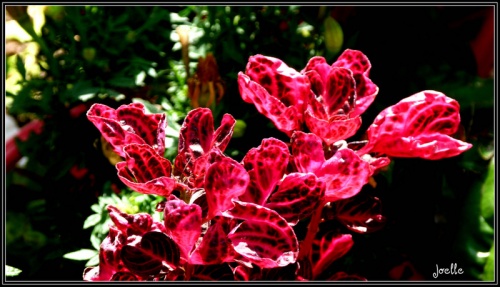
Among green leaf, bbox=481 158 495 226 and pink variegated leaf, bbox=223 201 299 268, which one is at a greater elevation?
pink variegated leaf, bbox=223 201 299 268

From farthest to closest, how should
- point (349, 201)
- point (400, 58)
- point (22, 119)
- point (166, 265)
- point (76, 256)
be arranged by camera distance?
1. point (22, 119)
2. point (400, 58)
3. point (76, 256)
4. point (349, 201)
5. point (166, 265)

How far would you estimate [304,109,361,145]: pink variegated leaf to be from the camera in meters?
0.54

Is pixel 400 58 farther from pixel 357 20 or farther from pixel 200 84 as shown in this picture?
pixel 200 84

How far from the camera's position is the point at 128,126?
0.53 m

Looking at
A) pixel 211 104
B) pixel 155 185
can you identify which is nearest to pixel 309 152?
pixel 155 185

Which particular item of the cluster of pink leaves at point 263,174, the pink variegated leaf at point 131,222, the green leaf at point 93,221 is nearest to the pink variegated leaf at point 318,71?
the cluster of pink leaves at point 263,174

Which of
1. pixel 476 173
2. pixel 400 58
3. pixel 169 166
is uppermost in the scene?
pixel 169 166

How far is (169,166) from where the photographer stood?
0.53 metres

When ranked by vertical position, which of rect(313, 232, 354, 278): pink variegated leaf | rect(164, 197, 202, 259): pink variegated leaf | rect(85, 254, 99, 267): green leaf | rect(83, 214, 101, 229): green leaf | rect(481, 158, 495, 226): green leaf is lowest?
rect(481, 158, 495, 226): green leaf

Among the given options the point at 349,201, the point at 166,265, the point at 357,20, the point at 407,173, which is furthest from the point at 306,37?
the point at 166,265

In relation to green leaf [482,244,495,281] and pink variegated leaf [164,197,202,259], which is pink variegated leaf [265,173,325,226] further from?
green leaf [482,244,495,281]

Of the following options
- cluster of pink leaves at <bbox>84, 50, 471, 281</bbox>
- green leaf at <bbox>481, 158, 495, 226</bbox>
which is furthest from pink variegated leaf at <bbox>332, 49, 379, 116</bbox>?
green leaf at <bbox>481, 158, 495, 226</bbox>

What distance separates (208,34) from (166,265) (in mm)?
566

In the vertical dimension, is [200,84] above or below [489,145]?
above
